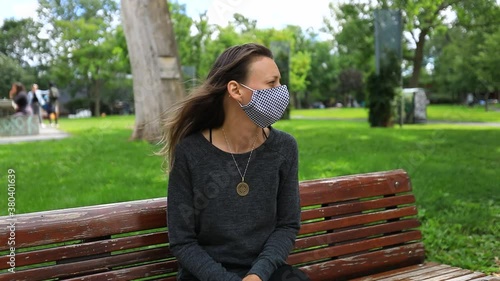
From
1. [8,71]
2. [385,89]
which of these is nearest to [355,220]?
[8,71]

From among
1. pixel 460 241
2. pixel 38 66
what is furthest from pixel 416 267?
pixel 38 66

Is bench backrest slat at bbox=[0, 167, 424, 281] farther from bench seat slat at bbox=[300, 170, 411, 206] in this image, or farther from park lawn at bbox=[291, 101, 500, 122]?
park lawn at bbox=[291, 101, 500, 122]

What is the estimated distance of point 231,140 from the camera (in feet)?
8.27

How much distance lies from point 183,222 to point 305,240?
2.91ft

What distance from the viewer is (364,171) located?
290 inches

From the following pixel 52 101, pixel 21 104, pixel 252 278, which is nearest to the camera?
pixel 252 278

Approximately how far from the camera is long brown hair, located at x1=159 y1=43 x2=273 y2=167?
8.08 feet

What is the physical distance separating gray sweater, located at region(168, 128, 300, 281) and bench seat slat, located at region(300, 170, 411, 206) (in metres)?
0.56

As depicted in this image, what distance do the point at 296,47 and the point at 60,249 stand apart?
56944 millimetres

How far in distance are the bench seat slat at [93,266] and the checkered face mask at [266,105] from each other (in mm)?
746

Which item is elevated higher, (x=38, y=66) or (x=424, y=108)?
(x=38, y=66)

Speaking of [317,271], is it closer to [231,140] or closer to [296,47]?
[231,140]

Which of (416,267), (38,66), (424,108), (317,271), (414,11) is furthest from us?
(424,108)

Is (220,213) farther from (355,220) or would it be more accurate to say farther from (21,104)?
(21,104)
